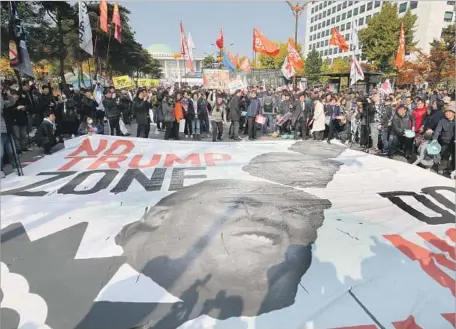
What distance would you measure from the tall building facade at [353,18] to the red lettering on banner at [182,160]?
38531mm

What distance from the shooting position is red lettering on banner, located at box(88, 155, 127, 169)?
623cm

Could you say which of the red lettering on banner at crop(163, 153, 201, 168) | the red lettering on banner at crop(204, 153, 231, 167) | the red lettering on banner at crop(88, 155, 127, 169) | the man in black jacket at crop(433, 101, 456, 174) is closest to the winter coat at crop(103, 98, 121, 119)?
the red lettering on banner at crop(88, 155, 127, 169)

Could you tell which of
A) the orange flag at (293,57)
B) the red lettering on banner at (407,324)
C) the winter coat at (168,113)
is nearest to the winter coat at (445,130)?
the red lettering on banner at (407,324)

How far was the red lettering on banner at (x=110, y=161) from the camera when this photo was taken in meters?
6.23

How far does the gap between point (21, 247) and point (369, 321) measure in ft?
10.8

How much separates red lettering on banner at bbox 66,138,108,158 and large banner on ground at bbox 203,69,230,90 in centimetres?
762

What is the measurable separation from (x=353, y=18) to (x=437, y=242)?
62.6 metres

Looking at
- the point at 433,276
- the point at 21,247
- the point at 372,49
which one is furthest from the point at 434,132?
the point at 372,49

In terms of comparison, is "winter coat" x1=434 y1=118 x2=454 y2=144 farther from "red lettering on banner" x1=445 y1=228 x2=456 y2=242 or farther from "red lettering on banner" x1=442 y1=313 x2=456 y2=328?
"red lettering on banner" x1=442 y1=313 x2=456 y2=328

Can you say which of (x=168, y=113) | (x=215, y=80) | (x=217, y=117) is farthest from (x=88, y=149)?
(x=215, y=80)

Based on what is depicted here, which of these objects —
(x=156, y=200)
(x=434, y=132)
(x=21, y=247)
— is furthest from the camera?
(x=434, y=132)

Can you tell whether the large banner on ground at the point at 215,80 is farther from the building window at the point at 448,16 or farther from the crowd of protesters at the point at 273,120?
the building window at the point at 448,16

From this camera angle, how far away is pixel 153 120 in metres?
14.4

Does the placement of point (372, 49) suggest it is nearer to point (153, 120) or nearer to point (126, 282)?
point (153, 120)
